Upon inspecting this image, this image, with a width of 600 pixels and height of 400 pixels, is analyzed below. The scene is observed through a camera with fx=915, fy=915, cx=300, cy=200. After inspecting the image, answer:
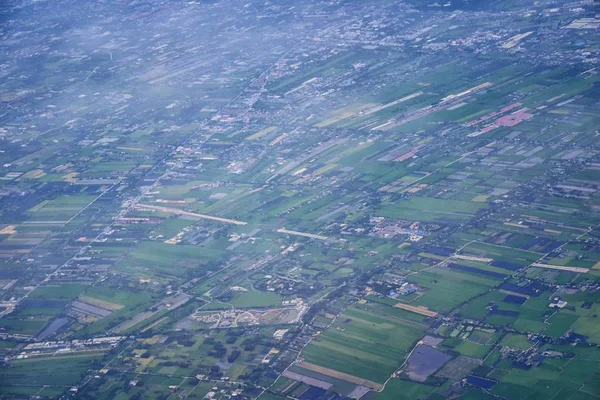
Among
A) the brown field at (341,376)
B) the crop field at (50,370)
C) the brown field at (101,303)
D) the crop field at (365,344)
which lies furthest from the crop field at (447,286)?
the crop field at (50,370)

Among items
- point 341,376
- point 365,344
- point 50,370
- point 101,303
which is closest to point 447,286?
point 365,344

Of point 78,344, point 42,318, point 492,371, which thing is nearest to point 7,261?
point 42,318

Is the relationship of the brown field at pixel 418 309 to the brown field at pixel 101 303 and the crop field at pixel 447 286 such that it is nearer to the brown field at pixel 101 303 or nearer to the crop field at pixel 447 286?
the crop field at pixel 447 286

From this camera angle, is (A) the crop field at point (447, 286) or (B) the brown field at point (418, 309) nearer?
(B) the brown field at point (418, 309)

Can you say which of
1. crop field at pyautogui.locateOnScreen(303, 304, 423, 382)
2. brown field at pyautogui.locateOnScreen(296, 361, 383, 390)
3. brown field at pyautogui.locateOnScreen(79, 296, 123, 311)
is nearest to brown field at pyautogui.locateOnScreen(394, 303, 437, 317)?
crop field at pyautogui.locateOnScreen(303, 304, 423, 382)

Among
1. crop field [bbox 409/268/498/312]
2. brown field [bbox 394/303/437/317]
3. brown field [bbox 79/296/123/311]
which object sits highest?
brown field [bbox 79/296/123/311]

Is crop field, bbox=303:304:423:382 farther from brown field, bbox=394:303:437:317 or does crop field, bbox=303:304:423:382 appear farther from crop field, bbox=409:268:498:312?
crop field, bbox=409:268:498:312

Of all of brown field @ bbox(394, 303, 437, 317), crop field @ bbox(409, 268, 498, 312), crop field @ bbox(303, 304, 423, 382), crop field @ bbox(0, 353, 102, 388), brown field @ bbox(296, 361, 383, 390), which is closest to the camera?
brown field @ bbox(296, 361, 383, 390)

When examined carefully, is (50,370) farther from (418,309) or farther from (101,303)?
(418,309)

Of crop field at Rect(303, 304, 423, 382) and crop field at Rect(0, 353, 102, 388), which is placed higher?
crop field at Rect(0, 353, 102, 388)
